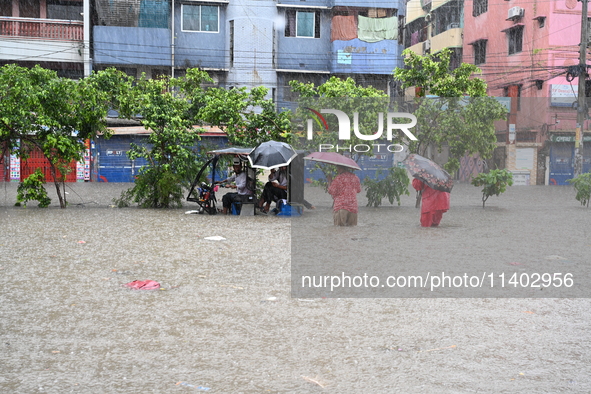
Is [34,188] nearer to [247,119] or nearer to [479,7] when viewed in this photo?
[247,119]

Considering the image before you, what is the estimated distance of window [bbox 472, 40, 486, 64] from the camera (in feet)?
125

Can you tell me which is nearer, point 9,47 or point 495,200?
point 495,200

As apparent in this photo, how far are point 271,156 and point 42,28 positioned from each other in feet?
64.4

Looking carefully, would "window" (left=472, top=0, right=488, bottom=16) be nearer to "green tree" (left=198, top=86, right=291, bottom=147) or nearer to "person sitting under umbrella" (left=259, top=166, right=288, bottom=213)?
"green tree" (left=198, top=86, right=291, bottom=147)

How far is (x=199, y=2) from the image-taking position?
105ft

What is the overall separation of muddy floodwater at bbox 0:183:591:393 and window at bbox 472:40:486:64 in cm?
2877

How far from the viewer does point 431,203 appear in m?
10.3

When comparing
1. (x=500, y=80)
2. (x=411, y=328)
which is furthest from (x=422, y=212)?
(x=500, y=80)

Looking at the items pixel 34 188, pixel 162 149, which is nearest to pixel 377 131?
pixel 162 149

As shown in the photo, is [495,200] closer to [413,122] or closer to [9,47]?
[413,122]

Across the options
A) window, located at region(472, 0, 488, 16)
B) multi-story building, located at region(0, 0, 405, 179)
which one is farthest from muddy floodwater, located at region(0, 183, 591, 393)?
window, located at region(472, 0, 488, 16)

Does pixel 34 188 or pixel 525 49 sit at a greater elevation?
pixel 525 49

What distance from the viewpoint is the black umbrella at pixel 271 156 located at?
14856 millimetres

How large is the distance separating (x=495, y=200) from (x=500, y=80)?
2735 cm
